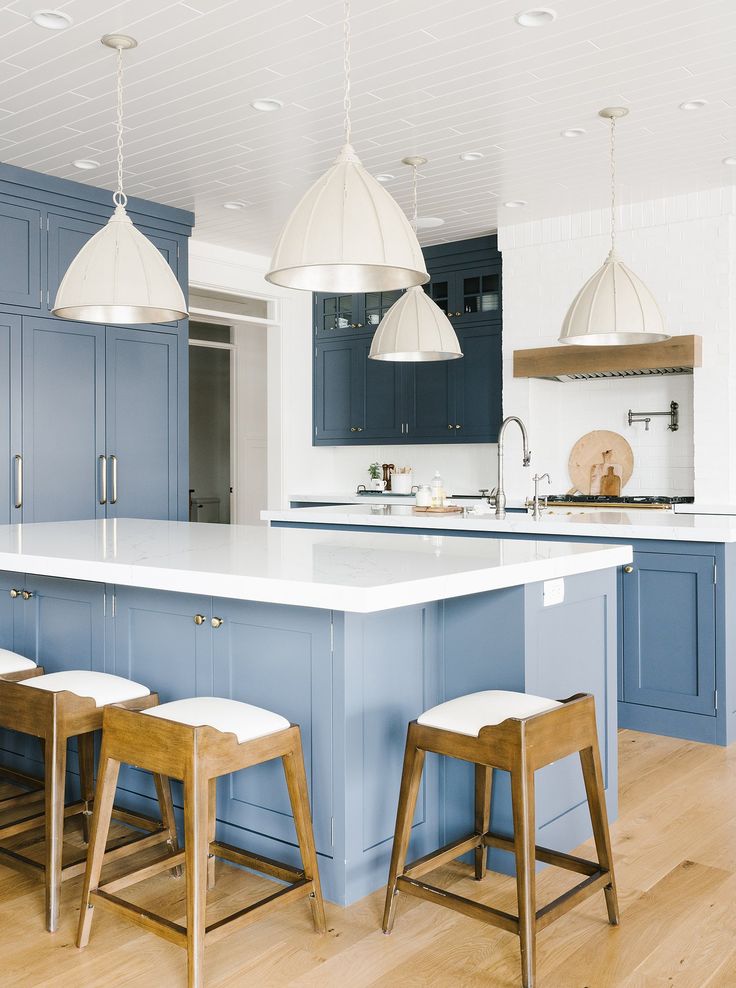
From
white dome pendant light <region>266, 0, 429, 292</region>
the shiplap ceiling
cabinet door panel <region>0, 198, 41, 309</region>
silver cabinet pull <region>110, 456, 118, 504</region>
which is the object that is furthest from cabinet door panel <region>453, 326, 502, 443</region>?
white dome pendant light <region>266, 0, 429, 292</region>

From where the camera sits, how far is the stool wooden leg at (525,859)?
76.4 inches

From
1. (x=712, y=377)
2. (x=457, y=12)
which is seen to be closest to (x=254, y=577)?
(x=457, y=12)

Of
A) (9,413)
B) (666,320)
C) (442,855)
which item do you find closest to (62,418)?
(9,413)

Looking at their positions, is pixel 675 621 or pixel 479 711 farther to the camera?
pixel 675 621

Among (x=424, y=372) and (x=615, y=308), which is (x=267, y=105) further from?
(x=424, y=372)

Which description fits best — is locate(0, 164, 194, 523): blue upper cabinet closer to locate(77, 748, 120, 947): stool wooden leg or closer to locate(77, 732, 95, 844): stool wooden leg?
locate(77, 732, 95, 844): stool wooden leg

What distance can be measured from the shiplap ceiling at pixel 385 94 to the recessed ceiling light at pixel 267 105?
4cm

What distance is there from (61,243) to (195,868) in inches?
169

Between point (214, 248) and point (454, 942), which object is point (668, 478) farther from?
point (454, 942)

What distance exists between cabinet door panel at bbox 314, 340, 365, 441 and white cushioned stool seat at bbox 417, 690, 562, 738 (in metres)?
5.36

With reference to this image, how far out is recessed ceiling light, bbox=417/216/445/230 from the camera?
620 centimetres

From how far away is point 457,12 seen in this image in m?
3.38

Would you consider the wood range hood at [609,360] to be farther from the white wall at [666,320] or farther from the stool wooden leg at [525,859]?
the stool wooden leg at [525,859]

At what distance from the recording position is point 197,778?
1904 millimetres
